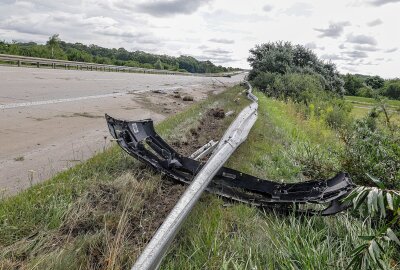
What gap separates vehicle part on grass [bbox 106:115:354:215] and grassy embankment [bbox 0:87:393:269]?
14 centimetres

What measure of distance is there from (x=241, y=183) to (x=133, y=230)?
1.25m

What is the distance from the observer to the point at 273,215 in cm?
333

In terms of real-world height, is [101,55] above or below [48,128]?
above

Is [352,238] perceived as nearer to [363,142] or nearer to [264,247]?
[264,247]

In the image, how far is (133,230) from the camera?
9.27ft

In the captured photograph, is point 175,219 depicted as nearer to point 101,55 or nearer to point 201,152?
point 201,152

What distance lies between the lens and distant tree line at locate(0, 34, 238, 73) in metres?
42.5

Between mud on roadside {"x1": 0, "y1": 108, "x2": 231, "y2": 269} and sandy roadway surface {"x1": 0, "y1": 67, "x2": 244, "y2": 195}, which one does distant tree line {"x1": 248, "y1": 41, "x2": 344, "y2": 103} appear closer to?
sandy roadway surface {"x1": 0, "y1": 67, "x2": 244, "y2": 195}

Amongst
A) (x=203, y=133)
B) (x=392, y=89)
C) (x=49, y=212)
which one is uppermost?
(x=392, y=89)

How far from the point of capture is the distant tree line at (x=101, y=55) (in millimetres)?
42475

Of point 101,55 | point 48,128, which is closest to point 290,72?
point 48,128

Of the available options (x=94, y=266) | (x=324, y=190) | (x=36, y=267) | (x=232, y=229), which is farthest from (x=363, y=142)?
(x=36, y=267)

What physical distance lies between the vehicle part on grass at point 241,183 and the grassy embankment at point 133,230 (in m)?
0.14

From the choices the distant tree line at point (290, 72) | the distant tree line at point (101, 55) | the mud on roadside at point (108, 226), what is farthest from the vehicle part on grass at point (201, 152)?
the distant tree line at point (101, 55)
